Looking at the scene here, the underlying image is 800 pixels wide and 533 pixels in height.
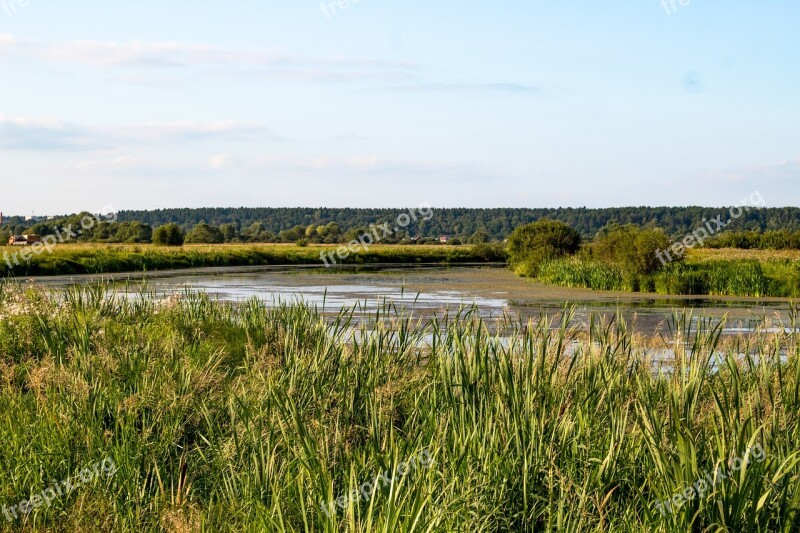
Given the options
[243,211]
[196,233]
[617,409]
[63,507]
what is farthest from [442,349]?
[243,211]

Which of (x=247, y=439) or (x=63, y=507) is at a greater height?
(x=247, y=439)

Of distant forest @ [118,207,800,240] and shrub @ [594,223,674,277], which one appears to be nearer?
shrub @ [594,223,674,277]

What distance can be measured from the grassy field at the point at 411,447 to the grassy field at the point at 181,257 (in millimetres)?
23221

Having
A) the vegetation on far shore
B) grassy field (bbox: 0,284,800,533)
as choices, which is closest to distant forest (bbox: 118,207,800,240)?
the vegetation on far shore

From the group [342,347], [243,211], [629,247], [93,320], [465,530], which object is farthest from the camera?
[243,211]

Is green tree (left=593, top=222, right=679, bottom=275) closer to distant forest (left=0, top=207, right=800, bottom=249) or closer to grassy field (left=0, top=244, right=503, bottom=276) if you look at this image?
grassy field (left=0, top=244, right=503, bottom=276)

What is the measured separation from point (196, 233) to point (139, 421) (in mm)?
82076

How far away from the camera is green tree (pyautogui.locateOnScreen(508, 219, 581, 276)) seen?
44.6m

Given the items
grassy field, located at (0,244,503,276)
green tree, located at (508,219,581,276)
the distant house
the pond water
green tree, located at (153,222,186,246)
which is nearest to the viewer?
the pond water

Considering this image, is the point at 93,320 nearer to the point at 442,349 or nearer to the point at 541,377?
Answer: the point at 442,349

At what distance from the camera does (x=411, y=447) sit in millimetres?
5766

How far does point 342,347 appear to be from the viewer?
25.5 feet

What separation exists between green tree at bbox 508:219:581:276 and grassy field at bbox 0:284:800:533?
36877mm

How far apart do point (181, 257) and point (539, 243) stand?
2007 cm
